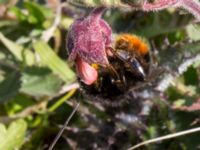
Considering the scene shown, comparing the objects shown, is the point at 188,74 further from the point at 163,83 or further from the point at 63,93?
the point at 63,93

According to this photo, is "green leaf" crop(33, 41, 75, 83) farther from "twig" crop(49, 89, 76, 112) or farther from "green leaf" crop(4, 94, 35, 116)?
"green leaf" crop(4, 94, 35, 116)

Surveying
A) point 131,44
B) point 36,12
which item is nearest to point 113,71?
point 131,44

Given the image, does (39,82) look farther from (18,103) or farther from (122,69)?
(122,69)

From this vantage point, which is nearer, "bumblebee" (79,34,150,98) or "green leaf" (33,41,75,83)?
"bumblebee" (79,34,150,98)

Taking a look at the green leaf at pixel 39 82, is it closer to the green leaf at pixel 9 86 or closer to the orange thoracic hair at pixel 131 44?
the green leaf at pixel 9 86

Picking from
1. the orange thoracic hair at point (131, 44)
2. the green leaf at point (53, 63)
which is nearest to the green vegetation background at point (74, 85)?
the green leaf at point (53, 63)

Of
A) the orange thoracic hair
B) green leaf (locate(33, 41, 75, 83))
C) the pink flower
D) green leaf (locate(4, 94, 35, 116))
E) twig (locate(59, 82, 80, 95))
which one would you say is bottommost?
green leaf (locate(4, 94, 35, 116))

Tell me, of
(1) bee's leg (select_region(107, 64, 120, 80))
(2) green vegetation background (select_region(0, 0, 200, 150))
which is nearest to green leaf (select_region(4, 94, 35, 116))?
(2) green vegetation background (select_region(0, 0, 200, 150))
